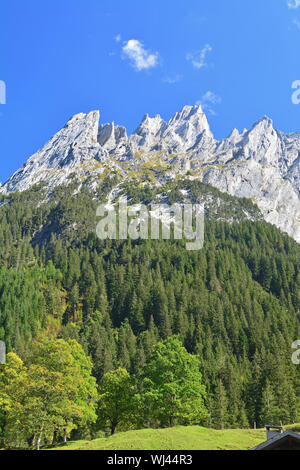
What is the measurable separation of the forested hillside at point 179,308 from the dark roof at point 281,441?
184 feet

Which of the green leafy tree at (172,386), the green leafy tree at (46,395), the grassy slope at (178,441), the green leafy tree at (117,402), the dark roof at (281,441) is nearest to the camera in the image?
the dark roof at (281,441)

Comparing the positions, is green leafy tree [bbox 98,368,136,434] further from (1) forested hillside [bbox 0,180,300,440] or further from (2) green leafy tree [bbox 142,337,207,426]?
(1) forested hillside [bbox 0,180,300,440]

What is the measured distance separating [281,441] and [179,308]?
120 meters

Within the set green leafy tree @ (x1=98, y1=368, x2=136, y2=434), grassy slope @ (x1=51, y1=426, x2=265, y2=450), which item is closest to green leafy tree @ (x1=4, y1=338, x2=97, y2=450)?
grassy slope @ (x1=51, y1=426, x2=265, y2=450)

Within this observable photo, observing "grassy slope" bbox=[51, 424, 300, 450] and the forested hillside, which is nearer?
"grassy slope" bbox=[51, 424, 300, 450]

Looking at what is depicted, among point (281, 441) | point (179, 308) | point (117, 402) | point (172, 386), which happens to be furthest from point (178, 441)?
point (179, 308)

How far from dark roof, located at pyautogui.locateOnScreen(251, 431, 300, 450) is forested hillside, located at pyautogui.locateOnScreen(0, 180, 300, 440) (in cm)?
5610

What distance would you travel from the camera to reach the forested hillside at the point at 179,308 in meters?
86.8

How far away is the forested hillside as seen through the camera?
285ft

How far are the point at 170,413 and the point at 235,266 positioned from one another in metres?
127

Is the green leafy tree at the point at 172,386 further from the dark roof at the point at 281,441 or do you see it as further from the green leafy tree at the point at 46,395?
the dark roof at the point at 281,441

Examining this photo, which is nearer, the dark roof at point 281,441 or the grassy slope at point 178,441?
the dark roof at point 281,441

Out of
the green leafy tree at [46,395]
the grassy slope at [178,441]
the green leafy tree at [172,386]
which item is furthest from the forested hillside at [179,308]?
the grassy slope at [178,441]
